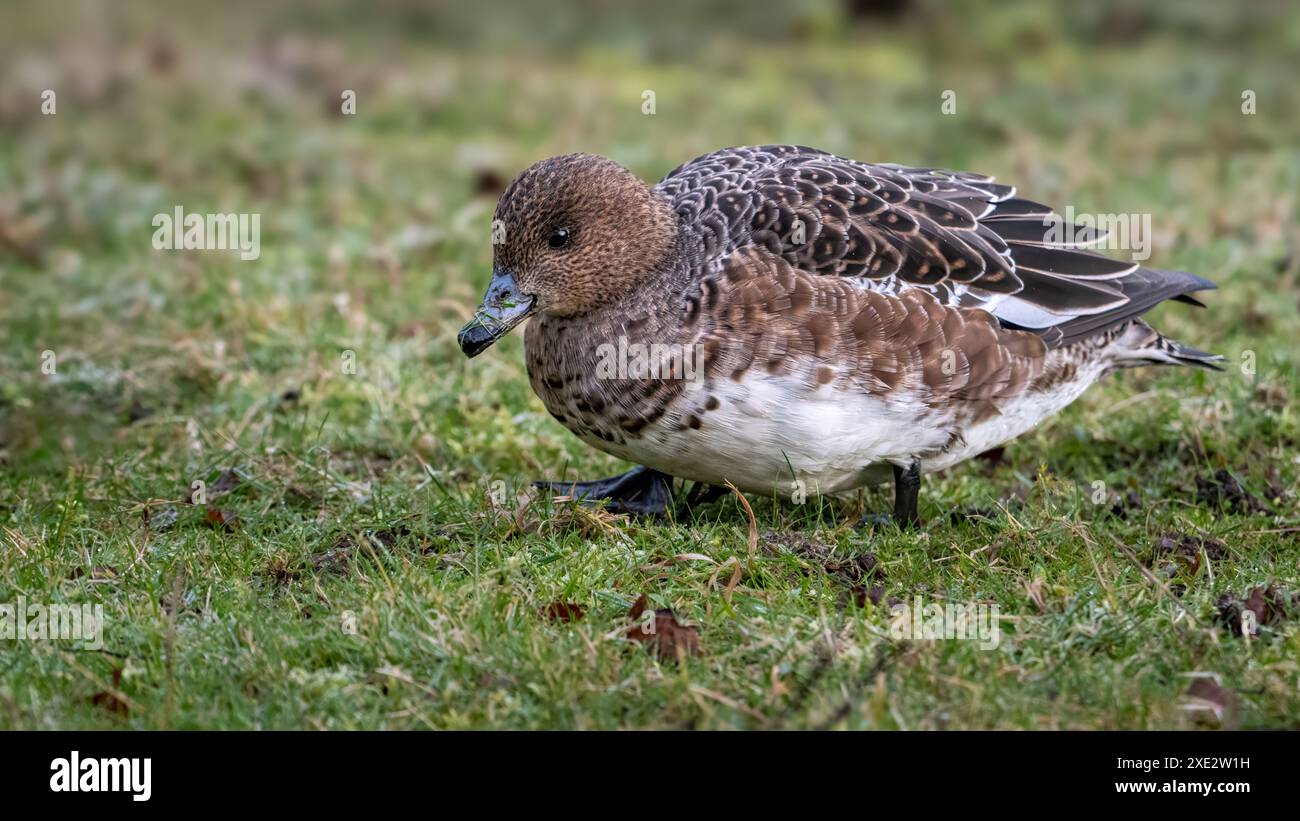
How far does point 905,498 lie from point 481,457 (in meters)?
1.83

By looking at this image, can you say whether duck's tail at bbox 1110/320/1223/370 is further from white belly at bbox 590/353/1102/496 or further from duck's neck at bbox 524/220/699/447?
duck's neck at bbox 524/220/699/447

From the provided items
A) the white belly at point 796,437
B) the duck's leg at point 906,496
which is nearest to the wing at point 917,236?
the white belly at point 796,437

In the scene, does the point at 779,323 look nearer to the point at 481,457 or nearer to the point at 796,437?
the point at 796,437

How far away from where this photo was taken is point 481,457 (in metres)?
6.02

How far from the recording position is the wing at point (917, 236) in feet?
16.8

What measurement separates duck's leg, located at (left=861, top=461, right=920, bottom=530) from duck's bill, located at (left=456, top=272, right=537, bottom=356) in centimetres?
148

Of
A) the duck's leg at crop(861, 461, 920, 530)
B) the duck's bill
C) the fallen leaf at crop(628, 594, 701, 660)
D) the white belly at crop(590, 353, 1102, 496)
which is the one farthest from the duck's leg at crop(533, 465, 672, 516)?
the fallen leaf at crop(628, 594, 701, 660)

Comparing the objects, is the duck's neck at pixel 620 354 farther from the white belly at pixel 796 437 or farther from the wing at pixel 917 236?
the wing at pixel 917 236

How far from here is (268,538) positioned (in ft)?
16.5

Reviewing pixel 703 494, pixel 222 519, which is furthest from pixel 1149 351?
pixel 222 519

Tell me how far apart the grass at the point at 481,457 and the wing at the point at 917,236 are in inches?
27.5

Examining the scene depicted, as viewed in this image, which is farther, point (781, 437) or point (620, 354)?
point (620, 354)

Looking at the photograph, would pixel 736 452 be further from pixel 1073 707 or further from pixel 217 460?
pixel 217 460
